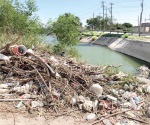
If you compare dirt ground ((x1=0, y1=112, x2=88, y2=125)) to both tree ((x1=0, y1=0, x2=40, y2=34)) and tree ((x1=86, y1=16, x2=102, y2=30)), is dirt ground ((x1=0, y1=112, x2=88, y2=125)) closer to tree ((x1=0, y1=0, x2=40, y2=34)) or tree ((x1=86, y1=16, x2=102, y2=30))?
tree ((x1=0, y1=0, x2=40, y2=34))

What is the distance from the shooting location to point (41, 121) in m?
3.77

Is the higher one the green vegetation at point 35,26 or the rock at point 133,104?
the green vegetation at point 35,26

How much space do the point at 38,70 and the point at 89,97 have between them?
4.48 feet

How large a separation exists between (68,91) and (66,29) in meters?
8.22

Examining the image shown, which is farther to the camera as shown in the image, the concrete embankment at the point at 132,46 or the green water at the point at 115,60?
the concrete embankment at the point at 132,46

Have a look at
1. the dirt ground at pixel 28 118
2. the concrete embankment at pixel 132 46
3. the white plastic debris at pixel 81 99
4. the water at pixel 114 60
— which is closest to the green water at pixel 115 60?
the water at pixel 114 60

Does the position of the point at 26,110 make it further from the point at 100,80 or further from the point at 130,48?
the point at 130,48

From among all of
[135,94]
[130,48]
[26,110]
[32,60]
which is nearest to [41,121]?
[26,110]

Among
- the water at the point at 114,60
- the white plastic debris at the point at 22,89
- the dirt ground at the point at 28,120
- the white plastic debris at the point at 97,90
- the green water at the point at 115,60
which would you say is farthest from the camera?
the green water at the point at 115,60

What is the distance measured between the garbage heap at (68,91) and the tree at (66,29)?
692 cm

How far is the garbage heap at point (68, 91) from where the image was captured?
4160 mm

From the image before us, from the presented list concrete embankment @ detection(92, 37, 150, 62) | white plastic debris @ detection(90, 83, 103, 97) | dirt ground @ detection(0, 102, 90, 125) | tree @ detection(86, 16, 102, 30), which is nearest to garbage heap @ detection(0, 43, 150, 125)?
white plastic debris @ detection(90, 83, 103, 97)

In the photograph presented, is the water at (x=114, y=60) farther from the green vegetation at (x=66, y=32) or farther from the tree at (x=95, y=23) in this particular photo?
the tree at (x=95, y=23)

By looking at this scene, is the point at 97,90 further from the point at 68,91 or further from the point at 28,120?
the point at 28,120
